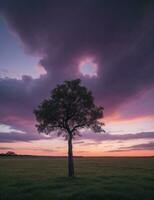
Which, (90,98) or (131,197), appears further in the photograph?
(90,98)

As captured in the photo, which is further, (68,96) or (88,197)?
(68,96)

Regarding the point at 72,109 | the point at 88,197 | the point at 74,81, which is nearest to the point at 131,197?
the point at 88,197

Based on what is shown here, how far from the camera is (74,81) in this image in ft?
143

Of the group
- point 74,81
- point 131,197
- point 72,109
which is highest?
point 74,81

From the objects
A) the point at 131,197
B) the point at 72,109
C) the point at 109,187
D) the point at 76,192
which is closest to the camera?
the point at 131,197

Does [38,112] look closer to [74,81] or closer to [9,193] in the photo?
[74,81]

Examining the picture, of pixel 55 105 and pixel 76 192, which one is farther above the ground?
pixel 55 105

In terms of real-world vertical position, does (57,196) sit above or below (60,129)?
below

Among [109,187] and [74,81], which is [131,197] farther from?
[74,81]

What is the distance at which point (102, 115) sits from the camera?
4481cm

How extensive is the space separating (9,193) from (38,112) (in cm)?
1930

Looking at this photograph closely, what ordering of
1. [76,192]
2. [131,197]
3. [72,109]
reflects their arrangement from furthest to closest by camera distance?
[72,109] → [76,192] → [131,197]

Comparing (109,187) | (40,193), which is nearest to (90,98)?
(109,187)

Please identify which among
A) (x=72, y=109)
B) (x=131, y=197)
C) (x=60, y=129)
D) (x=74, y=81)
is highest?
(x=74, y=81)
